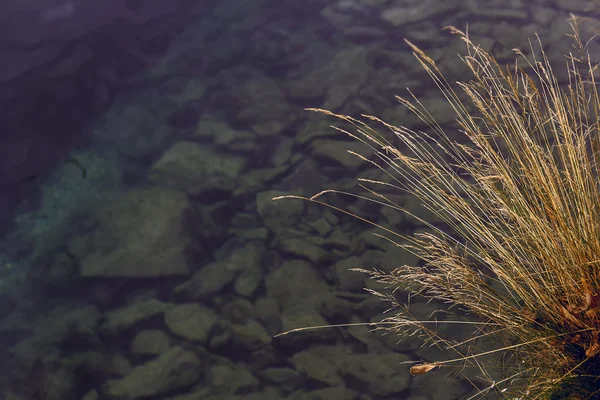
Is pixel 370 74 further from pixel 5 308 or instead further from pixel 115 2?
pixel 5 308

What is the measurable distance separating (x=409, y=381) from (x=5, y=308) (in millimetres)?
1267

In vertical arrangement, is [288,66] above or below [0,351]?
above

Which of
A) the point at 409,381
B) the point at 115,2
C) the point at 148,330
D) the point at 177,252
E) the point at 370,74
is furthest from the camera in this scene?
the point at 115,2

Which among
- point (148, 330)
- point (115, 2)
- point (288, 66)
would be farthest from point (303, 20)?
point (148, 330)

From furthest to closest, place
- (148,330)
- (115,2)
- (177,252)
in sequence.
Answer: (115,2) < (177,252) < (148,330)

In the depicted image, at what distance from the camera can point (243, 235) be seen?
218 cm

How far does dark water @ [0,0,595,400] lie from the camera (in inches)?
74.5

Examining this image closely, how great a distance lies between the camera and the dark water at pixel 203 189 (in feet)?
6.21

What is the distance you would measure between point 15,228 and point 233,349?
88 centimetres

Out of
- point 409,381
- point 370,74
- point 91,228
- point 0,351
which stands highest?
point 370,74

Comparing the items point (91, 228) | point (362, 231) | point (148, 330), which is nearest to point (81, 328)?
point (148, 330)

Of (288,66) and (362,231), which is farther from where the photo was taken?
(288,66)

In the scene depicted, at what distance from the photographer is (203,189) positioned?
7.57 feet

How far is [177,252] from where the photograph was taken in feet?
7.06
